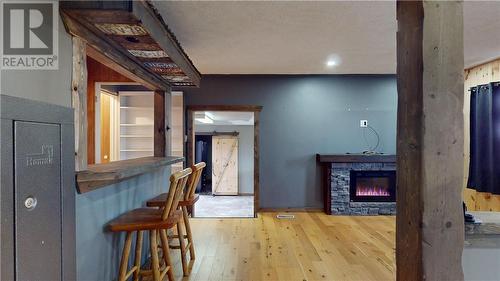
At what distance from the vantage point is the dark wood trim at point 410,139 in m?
1.25

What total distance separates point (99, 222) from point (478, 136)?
5.02m

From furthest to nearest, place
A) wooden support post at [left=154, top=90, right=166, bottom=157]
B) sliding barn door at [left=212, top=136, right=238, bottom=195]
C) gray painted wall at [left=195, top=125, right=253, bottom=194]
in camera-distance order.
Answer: gray painted wall at [left=195, top=125, right=253, bottom=194] < sliding barn door at [left=212, top=136, right=238, bottom=195] < wooden support post at [left=154, top=90, right=166, bottom=157]

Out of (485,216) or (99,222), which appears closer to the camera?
(485,216)

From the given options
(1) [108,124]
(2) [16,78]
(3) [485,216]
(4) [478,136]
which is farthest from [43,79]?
(4) [478,136]

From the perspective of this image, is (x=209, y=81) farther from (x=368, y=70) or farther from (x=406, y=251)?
(x=406, y=251)

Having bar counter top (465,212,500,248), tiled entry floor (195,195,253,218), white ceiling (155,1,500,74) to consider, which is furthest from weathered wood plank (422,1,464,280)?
tiled entry floor (195,195,253,218)

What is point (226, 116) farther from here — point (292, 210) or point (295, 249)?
point (295, 249)

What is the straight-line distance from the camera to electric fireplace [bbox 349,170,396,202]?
514 centimetres

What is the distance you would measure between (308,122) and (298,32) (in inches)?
97.1

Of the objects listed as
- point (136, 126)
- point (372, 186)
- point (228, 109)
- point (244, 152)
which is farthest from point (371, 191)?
point (244, 152)

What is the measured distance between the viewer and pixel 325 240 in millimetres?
3834

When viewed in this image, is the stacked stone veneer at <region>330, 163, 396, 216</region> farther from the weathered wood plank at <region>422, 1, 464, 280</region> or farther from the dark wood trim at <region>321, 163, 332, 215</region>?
the weathered wood plank at <region>422, 1, 464, 280</region>

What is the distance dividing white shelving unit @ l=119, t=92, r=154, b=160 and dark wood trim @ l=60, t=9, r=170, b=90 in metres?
2.78

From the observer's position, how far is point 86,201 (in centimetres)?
199
